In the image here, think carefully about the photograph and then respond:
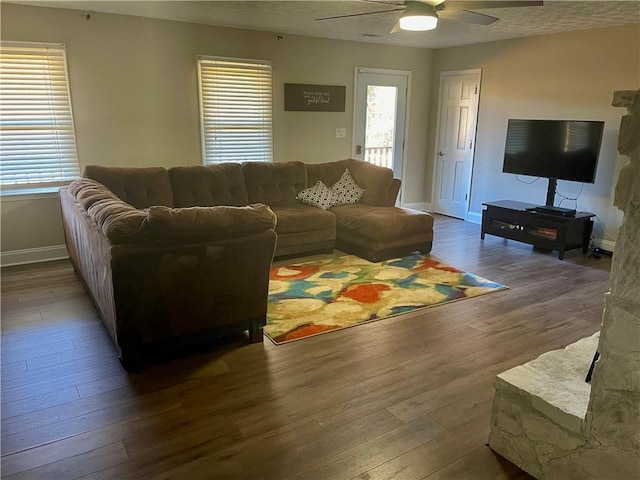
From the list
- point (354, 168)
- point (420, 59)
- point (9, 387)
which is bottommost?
point (9, 387)

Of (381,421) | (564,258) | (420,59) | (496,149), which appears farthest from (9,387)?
(420,59)

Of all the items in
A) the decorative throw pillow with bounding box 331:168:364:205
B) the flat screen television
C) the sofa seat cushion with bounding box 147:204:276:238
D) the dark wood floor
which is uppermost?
the flat screen television

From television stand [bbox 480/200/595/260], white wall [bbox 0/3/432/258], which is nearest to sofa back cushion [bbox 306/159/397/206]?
white wall [bbox 0/3/432/258]

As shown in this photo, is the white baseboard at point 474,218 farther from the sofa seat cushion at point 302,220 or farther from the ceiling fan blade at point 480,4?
the ceiling fan blade at point 480,4

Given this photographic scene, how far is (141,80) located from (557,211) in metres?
4.67

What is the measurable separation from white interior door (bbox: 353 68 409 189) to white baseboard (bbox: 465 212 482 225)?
1248 mm

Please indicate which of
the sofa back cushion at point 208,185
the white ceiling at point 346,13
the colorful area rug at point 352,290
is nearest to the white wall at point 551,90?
the white ceiling at point 346,13

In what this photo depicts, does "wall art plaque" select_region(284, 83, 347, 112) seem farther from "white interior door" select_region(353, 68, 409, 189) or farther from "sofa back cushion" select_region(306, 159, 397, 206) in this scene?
"sofa back cushion" select_region(306, 159, 397, 206)

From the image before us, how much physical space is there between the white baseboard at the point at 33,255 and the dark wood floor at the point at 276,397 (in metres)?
1.00

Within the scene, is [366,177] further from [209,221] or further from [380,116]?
[209,221]

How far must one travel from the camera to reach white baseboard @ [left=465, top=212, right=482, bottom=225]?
6.72 m

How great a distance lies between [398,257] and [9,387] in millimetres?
3535

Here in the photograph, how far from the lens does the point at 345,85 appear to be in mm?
6410

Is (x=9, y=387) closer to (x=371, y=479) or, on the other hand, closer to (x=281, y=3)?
(x=371, y=479)
